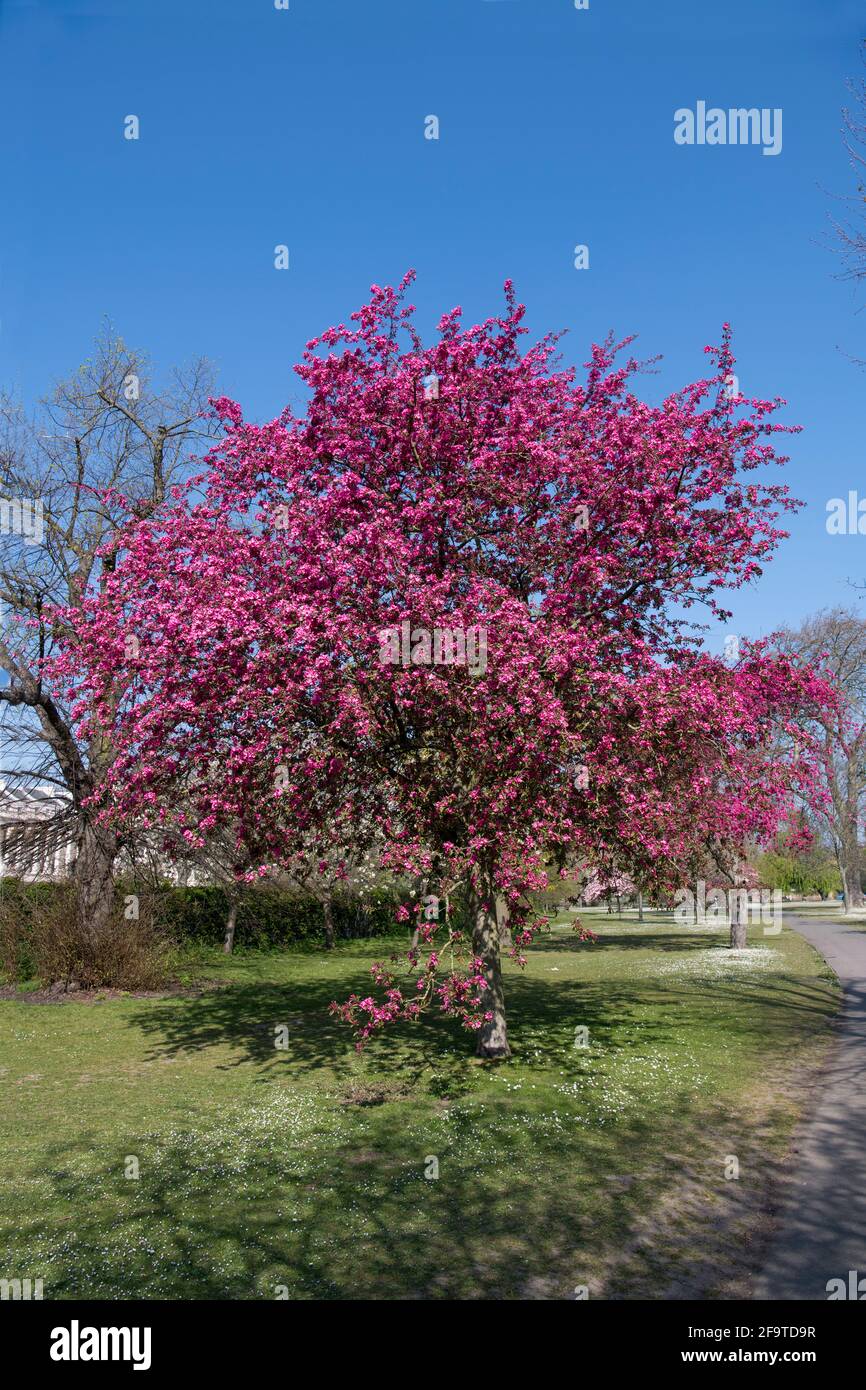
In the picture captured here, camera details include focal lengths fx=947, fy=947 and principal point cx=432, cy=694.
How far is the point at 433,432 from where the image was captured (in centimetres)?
1116

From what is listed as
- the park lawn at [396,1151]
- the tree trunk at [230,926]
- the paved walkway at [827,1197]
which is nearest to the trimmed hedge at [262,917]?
the tree trunk at [230,926]

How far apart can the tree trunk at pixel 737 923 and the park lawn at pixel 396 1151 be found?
12.3 m

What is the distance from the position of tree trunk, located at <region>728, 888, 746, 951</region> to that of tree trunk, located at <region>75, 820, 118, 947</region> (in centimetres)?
1805

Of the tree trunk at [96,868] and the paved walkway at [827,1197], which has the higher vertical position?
the tree trunk at [96,868]

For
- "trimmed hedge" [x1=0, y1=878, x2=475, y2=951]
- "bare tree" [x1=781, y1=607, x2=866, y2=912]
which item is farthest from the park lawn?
"bare tree" [x1=781, y1=607, x2=866, y2=912]

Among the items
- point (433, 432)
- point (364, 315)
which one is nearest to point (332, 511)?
point (433, 432)

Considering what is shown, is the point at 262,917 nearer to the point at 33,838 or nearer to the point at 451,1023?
the point at 33,838

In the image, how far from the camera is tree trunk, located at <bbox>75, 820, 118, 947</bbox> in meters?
22.3

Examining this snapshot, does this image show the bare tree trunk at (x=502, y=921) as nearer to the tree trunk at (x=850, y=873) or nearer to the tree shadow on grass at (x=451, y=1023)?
the tree shadow on grass at (x=451, y=1023)

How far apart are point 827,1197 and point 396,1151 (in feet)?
11.8

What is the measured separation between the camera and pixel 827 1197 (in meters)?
6.96

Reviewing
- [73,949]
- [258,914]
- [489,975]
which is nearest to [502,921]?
[489,975]

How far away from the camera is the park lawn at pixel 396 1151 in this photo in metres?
5.90
